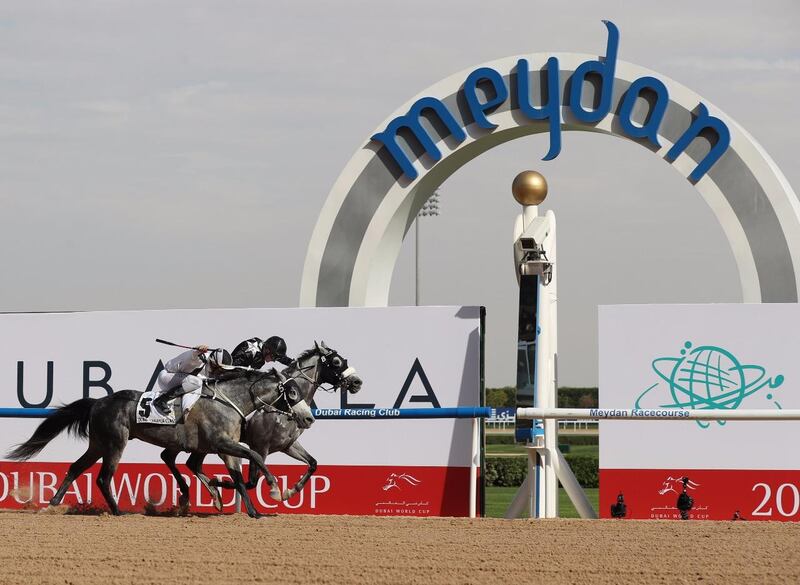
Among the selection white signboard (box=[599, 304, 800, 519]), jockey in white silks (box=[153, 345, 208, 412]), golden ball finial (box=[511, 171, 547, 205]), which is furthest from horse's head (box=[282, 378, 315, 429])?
golden ball finial (box=[511, 171, 547, 205])

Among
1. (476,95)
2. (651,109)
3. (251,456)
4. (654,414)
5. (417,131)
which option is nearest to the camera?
(654,414)

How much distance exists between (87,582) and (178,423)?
352cm

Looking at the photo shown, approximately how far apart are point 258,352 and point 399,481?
1857 mm

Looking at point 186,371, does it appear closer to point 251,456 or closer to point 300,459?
point 251,456

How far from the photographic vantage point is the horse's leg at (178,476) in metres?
11.6

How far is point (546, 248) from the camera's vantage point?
1150 centimetres

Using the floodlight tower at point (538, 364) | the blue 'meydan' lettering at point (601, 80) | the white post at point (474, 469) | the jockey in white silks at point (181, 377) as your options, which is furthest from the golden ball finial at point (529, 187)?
the jockey in white silks at point (181, 377)

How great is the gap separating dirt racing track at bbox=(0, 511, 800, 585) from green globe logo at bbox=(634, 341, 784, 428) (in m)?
1.24

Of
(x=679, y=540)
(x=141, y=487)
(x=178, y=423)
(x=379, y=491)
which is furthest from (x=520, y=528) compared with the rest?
(x=141, y=487)

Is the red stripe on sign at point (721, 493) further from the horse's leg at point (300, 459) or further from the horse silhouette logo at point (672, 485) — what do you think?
the horse's leg at point (300, 459)

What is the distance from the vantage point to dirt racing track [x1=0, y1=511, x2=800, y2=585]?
7.73 metres

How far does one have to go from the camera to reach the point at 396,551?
8.68 metres

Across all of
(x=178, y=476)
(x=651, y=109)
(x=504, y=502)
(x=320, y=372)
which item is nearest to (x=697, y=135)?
(x=651, y=109)

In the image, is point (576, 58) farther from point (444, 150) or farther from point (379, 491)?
point (379, 491)
